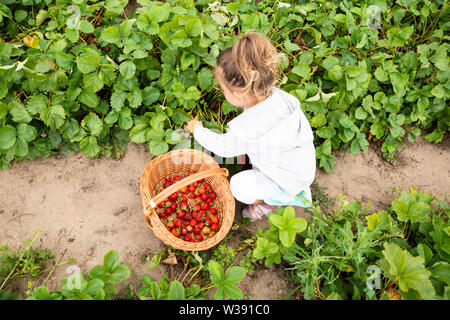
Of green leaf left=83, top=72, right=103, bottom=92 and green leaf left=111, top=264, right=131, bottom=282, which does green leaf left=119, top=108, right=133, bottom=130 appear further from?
green leaf left=111, top=264, right=131, bottom=282

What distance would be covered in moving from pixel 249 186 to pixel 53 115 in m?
1.50

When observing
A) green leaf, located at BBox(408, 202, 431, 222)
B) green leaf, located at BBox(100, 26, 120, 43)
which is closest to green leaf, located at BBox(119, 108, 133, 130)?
green leaf, located at BBox(100, 26, 120, 43)

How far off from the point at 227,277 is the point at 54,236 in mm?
1410

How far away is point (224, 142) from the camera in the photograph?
A: 188cm

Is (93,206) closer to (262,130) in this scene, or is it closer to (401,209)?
(262,130)

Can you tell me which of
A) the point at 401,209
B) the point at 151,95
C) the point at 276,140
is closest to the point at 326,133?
the point at 401,209

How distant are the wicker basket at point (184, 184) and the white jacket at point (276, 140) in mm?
282

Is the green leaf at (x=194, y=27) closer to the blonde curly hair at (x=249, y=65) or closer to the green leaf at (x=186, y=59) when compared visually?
the green leaf at (x=186, y=59)

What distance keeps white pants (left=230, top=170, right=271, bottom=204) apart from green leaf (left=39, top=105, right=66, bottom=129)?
1.34 m

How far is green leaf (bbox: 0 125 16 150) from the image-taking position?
6.77ft

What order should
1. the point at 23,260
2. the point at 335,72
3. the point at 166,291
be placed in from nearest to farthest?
1. the point at 166,291
2. the point at 23,260
3. the point at 335,72

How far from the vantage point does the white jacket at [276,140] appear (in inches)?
68.4
